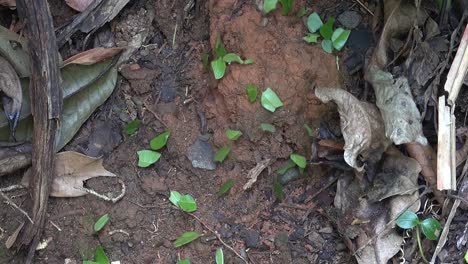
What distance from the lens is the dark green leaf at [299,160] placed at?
8.29 feet

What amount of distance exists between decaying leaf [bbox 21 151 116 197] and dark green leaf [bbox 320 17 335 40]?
0.86 m

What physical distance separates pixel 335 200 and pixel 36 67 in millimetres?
1062

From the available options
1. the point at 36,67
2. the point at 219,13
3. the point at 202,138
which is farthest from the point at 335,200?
the point at 36,67

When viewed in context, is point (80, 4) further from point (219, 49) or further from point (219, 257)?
point (219, 257)

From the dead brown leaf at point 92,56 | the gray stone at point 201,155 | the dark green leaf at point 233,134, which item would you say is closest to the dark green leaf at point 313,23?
the dark green leaf at point 233,134

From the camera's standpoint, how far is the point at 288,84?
8.36 feet

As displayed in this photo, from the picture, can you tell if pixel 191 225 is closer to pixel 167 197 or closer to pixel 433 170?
pixel 167 197

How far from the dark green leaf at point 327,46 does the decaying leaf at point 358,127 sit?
0.19 metres

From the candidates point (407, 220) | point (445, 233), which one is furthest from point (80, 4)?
point (445, 233)

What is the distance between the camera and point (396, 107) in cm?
238

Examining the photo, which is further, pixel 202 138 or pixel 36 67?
pixel 202 138

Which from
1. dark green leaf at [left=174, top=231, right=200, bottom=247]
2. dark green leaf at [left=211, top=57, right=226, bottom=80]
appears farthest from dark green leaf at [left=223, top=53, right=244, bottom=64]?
dark green leaf at [left=174, top=231, right=200, bottom=247]

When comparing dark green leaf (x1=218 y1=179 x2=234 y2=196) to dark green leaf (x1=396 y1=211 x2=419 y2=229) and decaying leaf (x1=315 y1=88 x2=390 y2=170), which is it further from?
dark green leaf (x1=396 y1=211 x2=419 y2=229)

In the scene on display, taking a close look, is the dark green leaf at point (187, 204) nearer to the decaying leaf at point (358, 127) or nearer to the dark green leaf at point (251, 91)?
the dark green leaf at point (251, 91)
